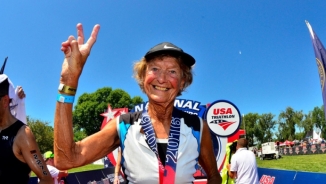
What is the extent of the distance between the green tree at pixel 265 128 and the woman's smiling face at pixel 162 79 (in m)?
99.3

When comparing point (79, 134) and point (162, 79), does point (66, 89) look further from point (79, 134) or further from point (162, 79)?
point (79, 134)

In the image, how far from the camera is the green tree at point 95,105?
55688 millimetres

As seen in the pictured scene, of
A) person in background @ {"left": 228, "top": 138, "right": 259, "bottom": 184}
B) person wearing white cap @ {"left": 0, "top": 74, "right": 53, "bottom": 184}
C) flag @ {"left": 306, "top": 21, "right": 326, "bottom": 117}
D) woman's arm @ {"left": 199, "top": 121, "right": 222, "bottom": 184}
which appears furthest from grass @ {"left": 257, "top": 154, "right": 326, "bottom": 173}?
person wearing white cap @ {"left": 0, "top": 74, "right": 53, "bottom": 184}

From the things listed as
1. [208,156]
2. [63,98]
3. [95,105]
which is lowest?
[208,156]

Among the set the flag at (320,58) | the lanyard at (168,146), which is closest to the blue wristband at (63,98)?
the lanyard at (168,146)

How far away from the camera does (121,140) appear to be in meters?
2.10

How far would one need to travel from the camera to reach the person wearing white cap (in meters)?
2.87

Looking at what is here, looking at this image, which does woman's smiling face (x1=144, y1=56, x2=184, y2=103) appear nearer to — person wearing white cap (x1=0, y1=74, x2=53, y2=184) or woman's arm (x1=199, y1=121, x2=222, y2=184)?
woman's arm (x1=199, y1=121, x2=222, y2=184)

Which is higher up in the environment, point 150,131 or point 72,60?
point 72,60

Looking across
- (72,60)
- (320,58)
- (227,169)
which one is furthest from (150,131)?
(227,169)

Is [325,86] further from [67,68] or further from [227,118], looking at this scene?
[227,118]

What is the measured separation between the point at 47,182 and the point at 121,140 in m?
1.25

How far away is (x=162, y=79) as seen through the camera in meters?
2.19

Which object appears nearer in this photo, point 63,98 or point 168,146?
point 63,98
